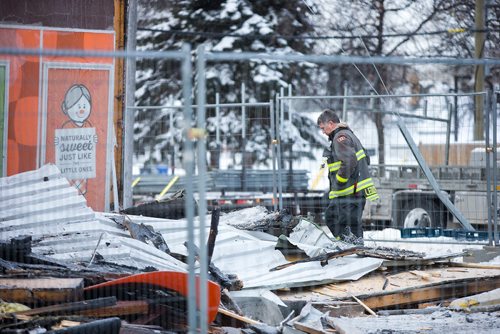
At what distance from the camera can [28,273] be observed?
6.31 metres

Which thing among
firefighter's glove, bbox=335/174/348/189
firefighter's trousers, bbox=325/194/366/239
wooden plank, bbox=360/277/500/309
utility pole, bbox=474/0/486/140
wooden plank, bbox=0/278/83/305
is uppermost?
utility pole, bbox=474/0/486/140

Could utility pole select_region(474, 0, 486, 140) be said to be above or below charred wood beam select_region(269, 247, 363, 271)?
above

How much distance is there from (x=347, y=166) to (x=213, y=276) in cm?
341

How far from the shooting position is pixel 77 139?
31.8 feet

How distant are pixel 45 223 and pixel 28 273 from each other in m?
1.44

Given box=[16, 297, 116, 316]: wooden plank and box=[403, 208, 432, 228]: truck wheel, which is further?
box=[403, 208, 432, 228]: truck wheel

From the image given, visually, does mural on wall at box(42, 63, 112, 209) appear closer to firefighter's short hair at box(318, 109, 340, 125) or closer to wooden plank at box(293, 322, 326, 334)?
firefighter's short hair at box(318, 109, 340, 125)

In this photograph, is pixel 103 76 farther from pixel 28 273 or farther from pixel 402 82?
pixel 402 82

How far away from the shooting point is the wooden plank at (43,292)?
578 cm

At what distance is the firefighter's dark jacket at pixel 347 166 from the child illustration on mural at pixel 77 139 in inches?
115

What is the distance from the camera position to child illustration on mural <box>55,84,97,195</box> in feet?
31.0

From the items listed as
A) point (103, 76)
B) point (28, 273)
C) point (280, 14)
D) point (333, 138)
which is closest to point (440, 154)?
point (333, 138)

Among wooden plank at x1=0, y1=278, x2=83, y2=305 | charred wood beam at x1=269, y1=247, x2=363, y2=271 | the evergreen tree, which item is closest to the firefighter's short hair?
charred wood beam at x1=269, y1=247, x2=363, y2=271

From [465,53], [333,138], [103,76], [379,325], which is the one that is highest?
[465,53]
